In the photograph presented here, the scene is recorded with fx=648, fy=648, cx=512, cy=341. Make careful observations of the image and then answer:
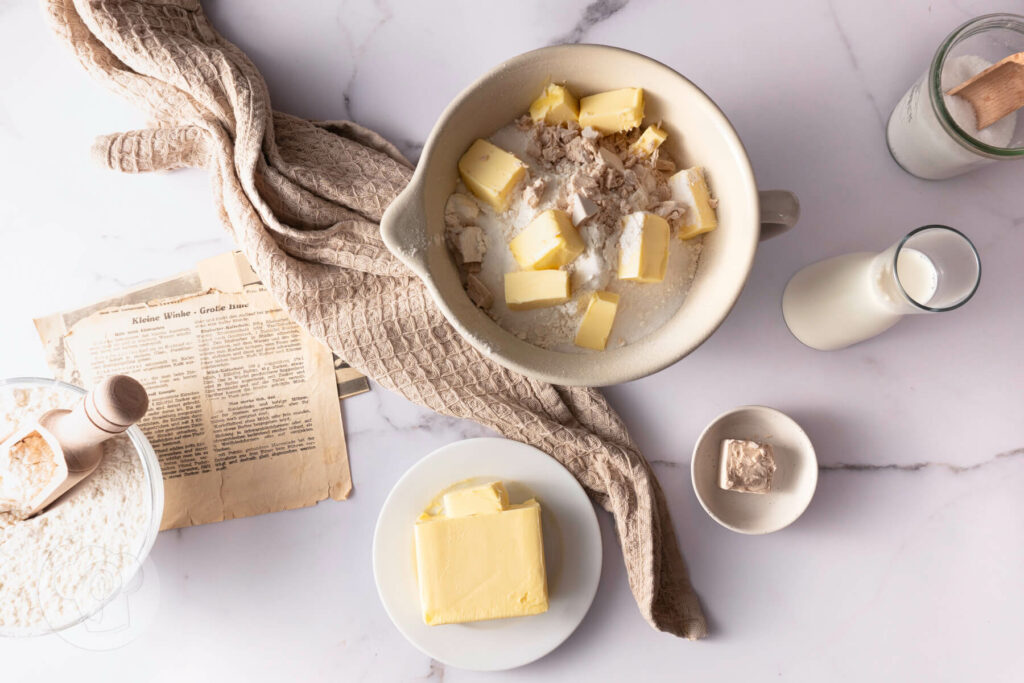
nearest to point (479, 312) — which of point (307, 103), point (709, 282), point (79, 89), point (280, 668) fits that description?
point (709, 282)

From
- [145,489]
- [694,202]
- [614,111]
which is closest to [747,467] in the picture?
[694,202]

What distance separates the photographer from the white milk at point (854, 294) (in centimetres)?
75

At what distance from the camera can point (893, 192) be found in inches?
34.4

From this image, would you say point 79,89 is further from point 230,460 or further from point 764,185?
point 764,185

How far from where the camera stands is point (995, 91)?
0.76m

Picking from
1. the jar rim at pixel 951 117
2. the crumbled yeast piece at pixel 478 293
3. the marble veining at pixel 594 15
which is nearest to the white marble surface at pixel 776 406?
the marble veining at pixel 594 15

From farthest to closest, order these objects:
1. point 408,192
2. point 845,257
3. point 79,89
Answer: point 79,89 < point 845,257 < point 408,192

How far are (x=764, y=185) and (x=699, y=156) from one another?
184 mm

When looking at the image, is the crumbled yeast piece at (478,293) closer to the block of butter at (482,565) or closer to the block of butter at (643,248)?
the block of butter at (643,248)

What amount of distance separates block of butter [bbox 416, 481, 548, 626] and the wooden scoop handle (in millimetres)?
360

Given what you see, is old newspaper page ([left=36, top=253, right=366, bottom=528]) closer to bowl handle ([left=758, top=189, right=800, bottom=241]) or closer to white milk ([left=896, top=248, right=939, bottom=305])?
bowl handle ([left=758, top=189, right=800, bottom=241])

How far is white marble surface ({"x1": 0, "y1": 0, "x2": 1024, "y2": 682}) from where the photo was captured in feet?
2.87

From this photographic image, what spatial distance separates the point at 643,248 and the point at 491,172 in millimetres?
188

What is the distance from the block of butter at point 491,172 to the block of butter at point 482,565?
37 cm
